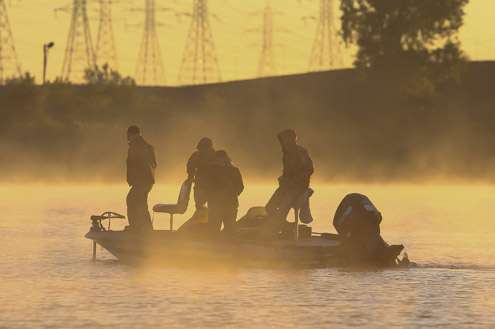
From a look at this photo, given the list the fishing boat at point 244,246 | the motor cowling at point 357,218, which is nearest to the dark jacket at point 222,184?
the fishing boat at point 244,246

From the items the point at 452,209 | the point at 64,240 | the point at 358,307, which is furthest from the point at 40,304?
the point at 452,209

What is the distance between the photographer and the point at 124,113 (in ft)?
403

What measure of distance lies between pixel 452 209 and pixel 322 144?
5476 cm

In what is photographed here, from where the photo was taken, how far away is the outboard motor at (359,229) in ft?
98.4

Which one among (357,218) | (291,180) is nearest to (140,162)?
(291,180)

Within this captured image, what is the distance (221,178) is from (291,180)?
53.9 inches

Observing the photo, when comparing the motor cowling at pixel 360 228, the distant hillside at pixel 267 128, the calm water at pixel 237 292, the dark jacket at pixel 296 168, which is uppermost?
the distant hillside at pixel 267 128

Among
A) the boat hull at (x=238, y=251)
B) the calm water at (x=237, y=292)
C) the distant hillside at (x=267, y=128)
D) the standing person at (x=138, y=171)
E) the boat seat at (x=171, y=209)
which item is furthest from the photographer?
the distant hillside at (x=267, y=128)

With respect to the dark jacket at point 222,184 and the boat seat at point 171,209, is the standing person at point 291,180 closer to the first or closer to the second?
the dark jacket at point 222,184

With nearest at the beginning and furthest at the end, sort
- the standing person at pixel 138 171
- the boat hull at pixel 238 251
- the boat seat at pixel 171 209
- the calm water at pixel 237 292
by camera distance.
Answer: the calm water at pixel 237 292 → the boat hull at pixel 238 251 → the boat seat at pixel 171 209 → the standing person at pixel 138 171

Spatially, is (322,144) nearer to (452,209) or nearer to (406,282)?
(452,209)

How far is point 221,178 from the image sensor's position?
30172 millimetres

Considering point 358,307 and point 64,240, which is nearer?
point 358,307

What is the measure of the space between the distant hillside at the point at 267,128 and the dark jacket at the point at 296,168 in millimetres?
73938
